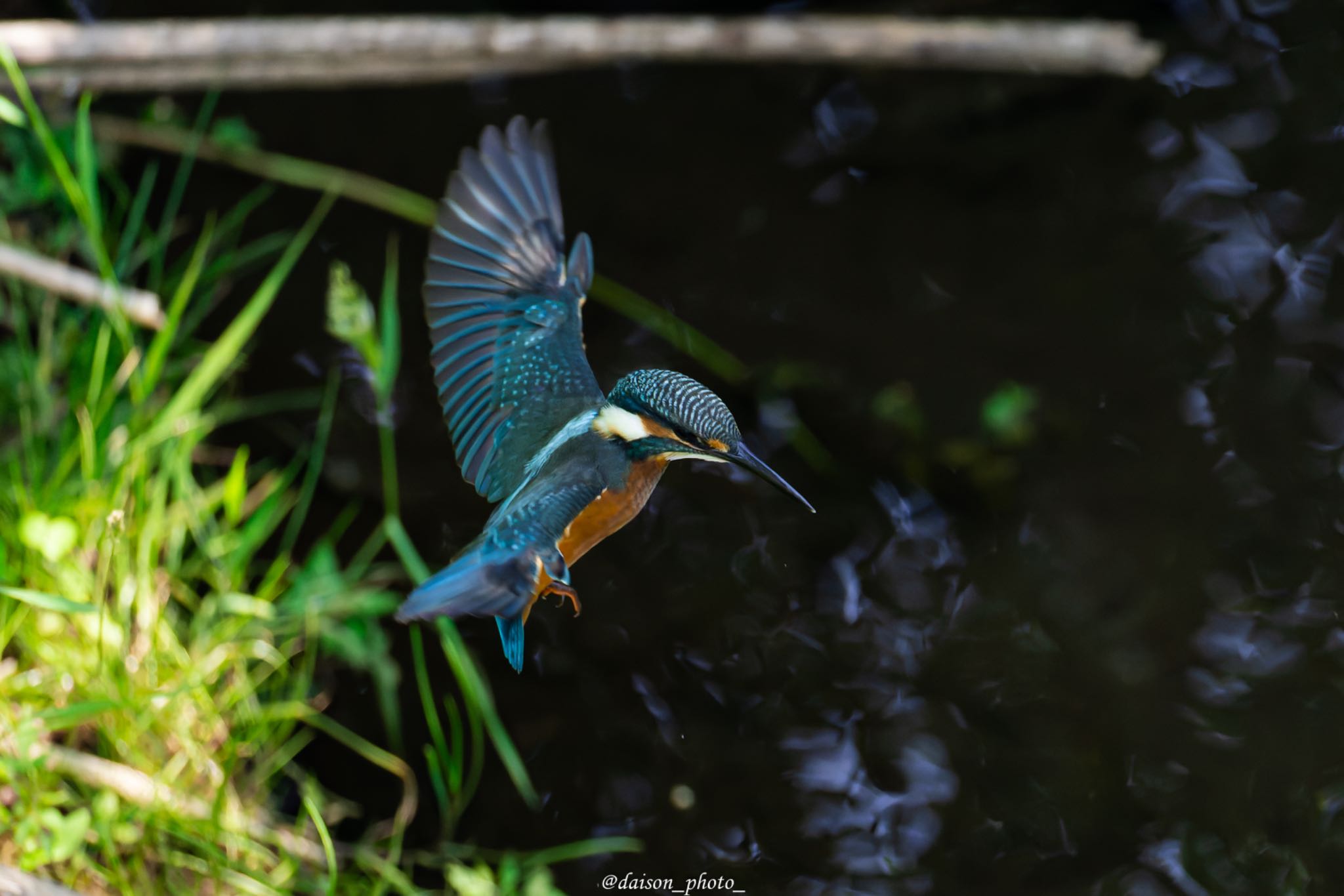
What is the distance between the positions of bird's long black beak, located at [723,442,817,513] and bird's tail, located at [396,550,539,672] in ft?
0.44

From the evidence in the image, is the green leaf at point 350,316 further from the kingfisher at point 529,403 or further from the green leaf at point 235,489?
the green leaf at point 235,489

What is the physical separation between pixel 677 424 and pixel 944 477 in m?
2.12

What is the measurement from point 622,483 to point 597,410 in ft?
0.31

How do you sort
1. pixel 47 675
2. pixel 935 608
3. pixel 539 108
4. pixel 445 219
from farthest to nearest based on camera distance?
1. pixel 539 108
2. pixel 935 608
3. pixel 47 675
4. pixel 445 219

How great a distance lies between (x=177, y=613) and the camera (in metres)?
2.34

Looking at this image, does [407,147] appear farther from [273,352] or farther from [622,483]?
[622,483]

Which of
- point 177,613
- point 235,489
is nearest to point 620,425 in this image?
point 235,489

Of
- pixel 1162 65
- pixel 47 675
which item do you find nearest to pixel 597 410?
pixel 47 675

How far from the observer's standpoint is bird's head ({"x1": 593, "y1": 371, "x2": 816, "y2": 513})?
0.64m

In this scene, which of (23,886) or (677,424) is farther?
(23,886)

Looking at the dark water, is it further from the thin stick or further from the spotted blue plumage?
the spotted blue plumage

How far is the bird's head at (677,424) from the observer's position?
2.10ft

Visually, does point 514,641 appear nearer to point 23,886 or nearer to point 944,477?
point 23,886

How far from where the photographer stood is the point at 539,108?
2879mm
